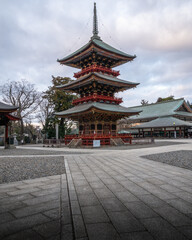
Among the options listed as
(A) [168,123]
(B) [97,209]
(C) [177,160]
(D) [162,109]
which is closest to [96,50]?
(C) [177,160]

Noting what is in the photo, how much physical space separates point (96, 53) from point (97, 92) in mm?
5804

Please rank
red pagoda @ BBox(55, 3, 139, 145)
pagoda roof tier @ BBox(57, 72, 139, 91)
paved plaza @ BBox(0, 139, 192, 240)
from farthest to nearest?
red pagoda @ BBox(55, 3, 139, 145) < pagoda roof tier @ BBox(57, 72, 139, 91) < paved plaza @ BBox(0, 139, 192, 240)

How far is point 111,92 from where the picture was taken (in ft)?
84.9

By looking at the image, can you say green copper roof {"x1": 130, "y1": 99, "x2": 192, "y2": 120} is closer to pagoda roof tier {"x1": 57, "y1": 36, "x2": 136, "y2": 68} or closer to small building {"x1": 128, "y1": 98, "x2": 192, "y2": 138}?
small building {"x1": 128, "y1": 98, "x2": 192, "y2": 138}

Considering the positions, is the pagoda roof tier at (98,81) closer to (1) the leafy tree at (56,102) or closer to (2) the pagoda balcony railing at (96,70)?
(2) the pagoda balcony railing at (96,70)

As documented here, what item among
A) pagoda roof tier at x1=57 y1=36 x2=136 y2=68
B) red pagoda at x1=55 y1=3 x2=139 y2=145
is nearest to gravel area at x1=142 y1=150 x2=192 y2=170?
red pagoda at x1=55 y1=3 x2=139 y2=145

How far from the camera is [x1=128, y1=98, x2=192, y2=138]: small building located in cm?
3550

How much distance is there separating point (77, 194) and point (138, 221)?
5.76 feet

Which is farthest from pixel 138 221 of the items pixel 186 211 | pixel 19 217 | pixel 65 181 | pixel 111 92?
pixel 111 92

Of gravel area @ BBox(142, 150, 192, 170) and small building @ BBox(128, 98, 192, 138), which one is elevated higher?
small building @ BBox(128, 98, 192, 138)

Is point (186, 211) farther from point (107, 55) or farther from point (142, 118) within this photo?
point (142, 118)

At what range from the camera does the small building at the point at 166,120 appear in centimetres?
3550

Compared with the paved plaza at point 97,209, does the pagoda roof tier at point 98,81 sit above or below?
above

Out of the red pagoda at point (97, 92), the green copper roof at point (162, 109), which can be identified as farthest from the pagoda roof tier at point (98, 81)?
the green copper roof at point (162, 109)
